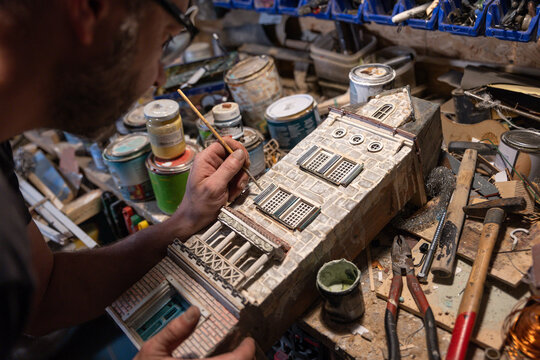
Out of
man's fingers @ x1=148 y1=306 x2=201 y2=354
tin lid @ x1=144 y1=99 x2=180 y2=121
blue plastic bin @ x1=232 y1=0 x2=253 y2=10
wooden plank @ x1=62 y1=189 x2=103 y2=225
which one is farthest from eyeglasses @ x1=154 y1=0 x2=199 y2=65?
wooden plank @ x1=62 y1=189 x2=103 y2=225

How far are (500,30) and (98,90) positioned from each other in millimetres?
1590

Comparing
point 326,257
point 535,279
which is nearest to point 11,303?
point 326,257

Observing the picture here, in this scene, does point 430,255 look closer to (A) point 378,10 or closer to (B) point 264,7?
(A) point 378,10

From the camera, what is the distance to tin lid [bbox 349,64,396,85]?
208 cm

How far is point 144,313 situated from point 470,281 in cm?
110

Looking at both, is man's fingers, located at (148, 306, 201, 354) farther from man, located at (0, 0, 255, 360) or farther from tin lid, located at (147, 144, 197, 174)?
tin lid, located at (147, 144, 197, 174)

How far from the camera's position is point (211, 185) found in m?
1.72

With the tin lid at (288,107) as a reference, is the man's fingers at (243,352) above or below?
below

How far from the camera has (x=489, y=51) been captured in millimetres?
2451

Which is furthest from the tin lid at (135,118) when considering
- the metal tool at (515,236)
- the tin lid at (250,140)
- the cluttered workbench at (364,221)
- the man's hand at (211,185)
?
the metal tool at (515,236)

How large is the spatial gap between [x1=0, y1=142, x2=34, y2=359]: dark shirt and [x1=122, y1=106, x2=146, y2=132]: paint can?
164cm

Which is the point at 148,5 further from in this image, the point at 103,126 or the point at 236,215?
the point at 236,215

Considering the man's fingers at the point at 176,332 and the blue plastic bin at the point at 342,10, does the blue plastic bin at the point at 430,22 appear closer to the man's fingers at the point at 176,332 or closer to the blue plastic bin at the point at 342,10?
the blue plastic bin at the point at 342,10

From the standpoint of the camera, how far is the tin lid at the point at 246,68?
2527mm
